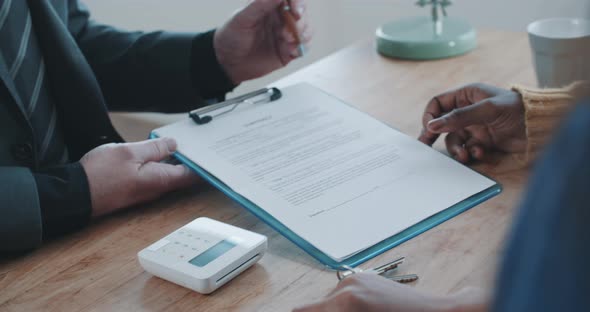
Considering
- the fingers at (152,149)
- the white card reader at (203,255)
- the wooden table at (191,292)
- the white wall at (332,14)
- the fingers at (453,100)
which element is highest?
the fingers at (152,149)

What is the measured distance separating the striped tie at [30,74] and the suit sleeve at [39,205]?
0.21 m

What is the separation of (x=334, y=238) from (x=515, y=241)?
0.52 meters

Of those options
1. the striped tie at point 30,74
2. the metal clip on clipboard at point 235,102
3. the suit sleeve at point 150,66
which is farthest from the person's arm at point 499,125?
the striped tie at point 30,74

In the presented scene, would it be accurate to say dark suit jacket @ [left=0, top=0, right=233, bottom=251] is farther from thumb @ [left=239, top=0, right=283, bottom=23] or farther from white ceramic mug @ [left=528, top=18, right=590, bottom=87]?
white ceramic mug @ [left=528, top=18, right=590, bottom=87]

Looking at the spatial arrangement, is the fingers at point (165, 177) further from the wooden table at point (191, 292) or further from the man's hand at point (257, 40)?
the man's hand at point (257, 40)

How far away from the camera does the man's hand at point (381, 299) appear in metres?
0.55

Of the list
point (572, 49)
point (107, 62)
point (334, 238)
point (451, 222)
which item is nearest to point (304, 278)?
point (334, 238)

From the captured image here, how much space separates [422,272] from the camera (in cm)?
75

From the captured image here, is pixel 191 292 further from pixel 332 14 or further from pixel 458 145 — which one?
pixel 332 14

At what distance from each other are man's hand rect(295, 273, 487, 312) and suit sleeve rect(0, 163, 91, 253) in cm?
37

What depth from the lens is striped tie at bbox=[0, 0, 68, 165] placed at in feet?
3.60

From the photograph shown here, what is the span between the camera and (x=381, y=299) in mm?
607

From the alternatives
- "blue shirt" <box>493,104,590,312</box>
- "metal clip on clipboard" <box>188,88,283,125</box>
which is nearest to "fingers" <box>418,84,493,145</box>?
"metal clip on clipboard" <box>188,88,283,125</box>

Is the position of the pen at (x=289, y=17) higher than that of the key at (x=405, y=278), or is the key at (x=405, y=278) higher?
the pen at (x=289, y=17)
